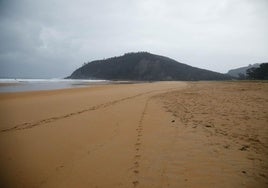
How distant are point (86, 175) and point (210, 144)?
113 inches

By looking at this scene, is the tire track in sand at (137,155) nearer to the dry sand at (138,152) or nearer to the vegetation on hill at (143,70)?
the dry sand at (138,152)

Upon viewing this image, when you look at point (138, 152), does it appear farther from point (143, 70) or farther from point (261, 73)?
point (143, 70)

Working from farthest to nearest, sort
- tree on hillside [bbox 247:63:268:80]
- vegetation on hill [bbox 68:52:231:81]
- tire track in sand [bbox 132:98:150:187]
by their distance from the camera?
vegetation on hill [bbox 68:52:231:81]
tree on hillside [bbox 247:63:268:80]
tire track in sand [bbox 132:98:150:187]

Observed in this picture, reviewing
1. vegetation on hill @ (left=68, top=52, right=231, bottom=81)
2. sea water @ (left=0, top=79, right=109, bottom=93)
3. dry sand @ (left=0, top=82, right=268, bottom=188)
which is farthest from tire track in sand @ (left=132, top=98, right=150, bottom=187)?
vegetation on hill @ (left=68, top=52, right=231, bottom=81)

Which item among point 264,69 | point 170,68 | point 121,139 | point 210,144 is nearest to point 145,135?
point 121,139

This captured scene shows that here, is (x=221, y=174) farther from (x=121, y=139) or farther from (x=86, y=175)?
(x=121, y=139)

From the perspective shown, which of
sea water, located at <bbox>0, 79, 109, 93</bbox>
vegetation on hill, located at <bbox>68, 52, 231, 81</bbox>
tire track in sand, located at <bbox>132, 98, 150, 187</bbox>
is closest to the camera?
tire track in sand, located at <bbox>132, 98, 150, 187</bbox>

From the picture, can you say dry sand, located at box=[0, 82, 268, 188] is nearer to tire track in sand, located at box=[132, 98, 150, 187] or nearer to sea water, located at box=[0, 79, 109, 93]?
tire track in sand, located at box=[132, 98, 150, 187]

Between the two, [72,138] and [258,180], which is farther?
[72,138]

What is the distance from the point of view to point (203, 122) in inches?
297

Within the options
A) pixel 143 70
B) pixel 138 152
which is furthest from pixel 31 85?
pixel 143 70

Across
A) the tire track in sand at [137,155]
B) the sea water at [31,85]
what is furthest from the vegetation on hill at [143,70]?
the tire track in sand at [137,155]

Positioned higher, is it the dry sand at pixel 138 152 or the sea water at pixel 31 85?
the dry sand at pixel 138 152

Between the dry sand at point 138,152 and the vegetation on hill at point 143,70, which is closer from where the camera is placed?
the dry sand at point 138,152
